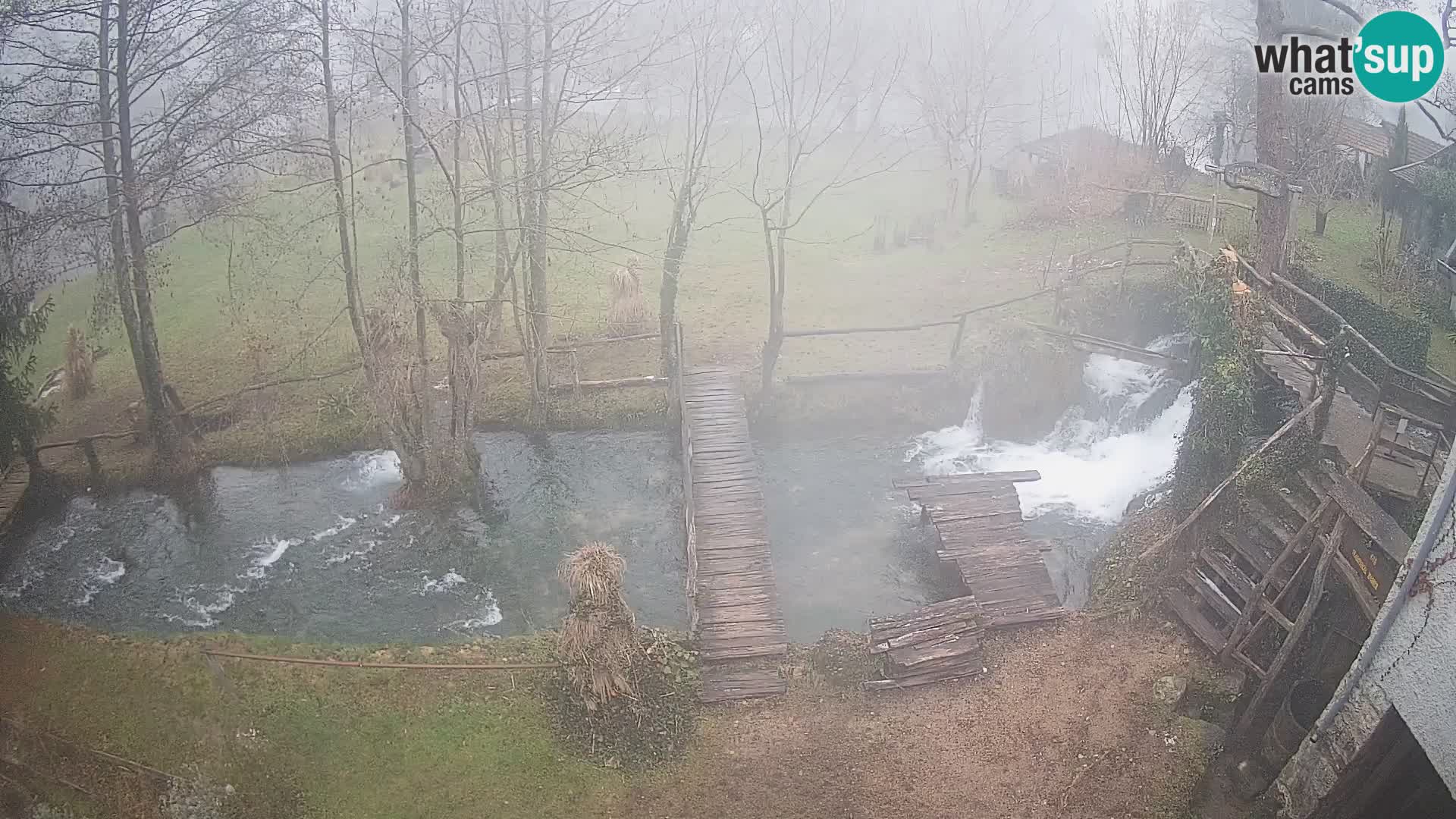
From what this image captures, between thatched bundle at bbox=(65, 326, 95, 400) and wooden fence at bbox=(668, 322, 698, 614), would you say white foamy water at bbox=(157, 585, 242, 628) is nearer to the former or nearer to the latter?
wooden fence at bbox=(668, 322, 698, 614)

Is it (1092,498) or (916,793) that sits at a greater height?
(1092,498)

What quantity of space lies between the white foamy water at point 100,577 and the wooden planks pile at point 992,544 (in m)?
13.6

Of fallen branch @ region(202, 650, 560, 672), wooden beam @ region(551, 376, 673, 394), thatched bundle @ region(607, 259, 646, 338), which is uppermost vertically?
thatched bundle @ region(607, 259, 646, 338)

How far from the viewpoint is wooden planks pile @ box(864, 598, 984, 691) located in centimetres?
1223

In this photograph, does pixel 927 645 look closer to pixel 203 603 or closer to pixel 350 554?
pixel 350 554

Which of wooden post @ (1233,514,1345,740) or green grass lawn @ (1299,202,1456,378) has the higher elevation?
green grass lawn @ (1299,202,1456,378)

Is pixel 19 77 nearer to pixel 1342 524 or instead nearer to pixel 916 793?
pixel 916 793

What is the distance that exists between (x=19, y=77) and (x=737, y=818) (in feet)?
53.9

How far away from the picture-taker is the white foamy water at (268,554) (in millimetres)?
15234

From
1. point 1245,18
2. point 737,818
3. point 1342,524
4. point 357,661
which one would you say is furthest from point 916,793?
point 1245,18

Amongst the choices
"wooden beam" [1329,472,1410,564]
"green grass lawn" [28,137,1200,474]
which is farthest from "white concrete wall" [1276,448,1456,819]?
"green grass lawn" [28,137,1200,474]

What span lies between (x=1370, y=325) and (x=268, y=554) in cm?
2001

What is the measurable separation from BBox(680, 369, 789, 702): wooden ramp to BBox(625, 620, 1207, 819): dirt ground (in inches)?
28.2

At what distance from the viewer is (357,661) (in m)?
12.6
